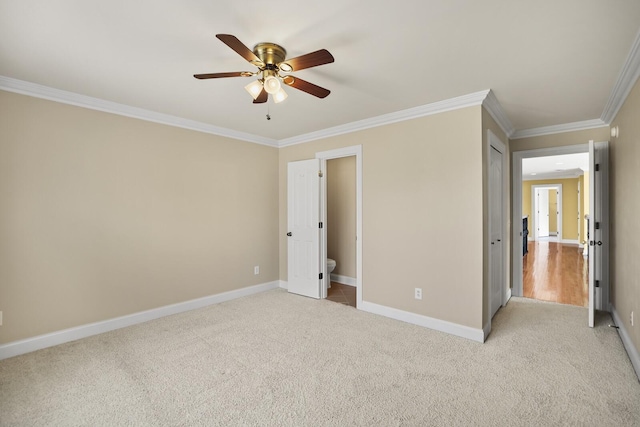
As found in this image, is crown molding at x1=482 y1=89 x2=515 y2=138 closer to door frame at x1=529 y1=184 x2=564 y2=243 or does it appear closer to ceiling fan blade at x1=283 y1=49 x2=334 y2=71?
ceiling fan blade at x1=283 y1=49 x2=334 y2=71

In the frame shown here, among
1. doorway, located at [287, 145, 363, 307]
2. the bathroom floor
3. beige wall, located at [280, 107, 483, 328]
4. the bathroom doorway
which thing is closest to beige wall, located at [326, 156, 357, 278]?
the bathroom doorway

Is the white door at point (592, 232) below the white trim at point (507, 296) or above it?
above

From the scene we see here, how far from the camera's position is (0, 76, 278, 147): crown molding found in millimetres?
2658

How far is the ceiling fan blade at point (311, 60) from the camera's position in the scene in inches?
69.6

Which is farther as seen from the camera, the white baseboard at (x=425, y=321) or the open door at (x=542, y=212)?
the open door at (x=542, y=212)

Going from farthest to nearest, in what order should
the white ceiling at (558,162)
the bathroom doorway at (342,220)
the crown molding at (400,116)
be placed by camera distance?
the white ceiling at (558,162) < the bathroom doorway at (342,220) < the crown molding at (400,116)

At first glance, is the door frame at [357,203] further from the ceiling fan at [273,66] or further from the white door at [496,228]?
the ceiling fan at [273,66]

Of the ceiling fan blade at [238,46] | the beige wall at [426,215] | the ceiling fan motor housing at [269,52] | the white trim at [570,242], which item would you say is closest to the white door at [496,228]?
the beige wall at [426,215]

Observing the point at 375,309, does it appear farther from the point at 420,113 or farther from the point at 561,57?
the point at 561,57

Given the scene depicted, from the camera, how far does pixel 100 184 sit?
10.3ft

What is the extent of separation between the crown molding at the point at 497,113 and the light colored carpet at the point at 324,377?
7.57 ft

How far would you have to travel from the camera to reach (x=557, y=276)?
18.6ft

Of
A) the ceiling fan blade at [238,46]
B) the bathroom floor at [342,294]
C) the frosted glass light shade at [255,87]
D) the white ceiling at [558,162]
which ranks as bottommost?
the bathroom floor at [342,294]

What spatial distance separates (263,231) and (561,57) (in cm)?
389
